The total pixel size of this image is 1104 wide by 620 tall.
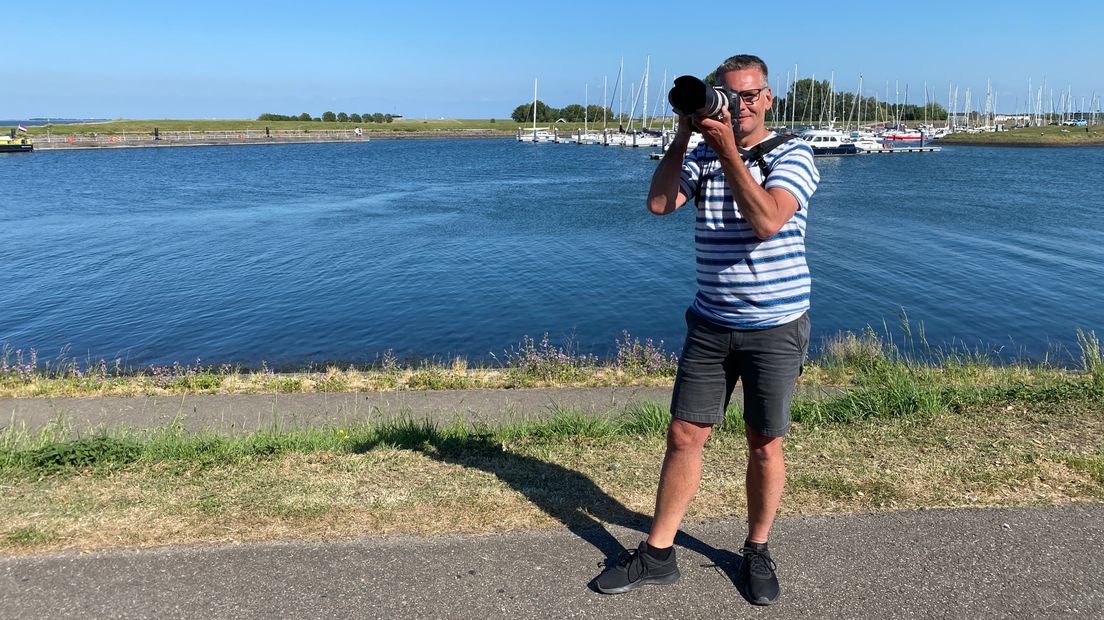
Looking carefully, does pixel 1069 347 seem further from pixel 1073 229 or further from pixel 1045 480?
pixel 1073 229

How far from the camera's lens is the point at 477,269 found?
2103 centimetres

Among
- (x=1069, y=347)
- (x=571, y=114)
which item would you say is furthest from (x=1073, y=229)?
(x=571, y=114)

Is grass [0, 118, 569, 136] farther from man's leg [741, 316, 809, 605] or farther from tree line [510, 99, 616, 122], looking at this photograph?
man's leg [741, 316, 809, 605]

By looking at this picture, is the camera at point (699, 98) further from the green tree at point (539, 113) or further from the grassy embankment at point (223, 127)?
the green tree at point (539, 113)

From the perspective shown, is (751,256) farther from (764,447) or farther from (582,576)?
(582,576)

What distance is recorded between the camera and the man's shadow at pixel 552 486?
357 centimetres

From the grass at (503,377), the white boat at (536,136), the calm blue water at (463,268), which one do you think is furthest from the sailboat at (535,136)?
the grass at (503,377)

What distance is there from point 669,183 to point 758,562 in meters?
1.62

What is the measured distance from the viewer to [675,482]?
3.33 meters

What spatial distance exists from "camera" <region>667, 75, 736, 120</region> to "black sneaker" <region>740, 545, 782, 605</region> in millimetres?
1823

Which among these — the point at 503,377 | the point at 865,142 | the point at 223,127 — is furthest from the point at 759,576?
the point at 223,127

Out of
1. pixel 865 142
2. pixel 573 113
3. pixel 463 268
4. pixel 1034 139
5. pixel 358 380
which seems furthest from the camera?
pixel 573 113

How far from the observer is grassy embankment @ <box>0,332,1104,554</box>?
12.5 feet

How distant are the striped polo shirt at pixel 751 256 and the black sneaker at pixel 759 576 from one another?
99cm
